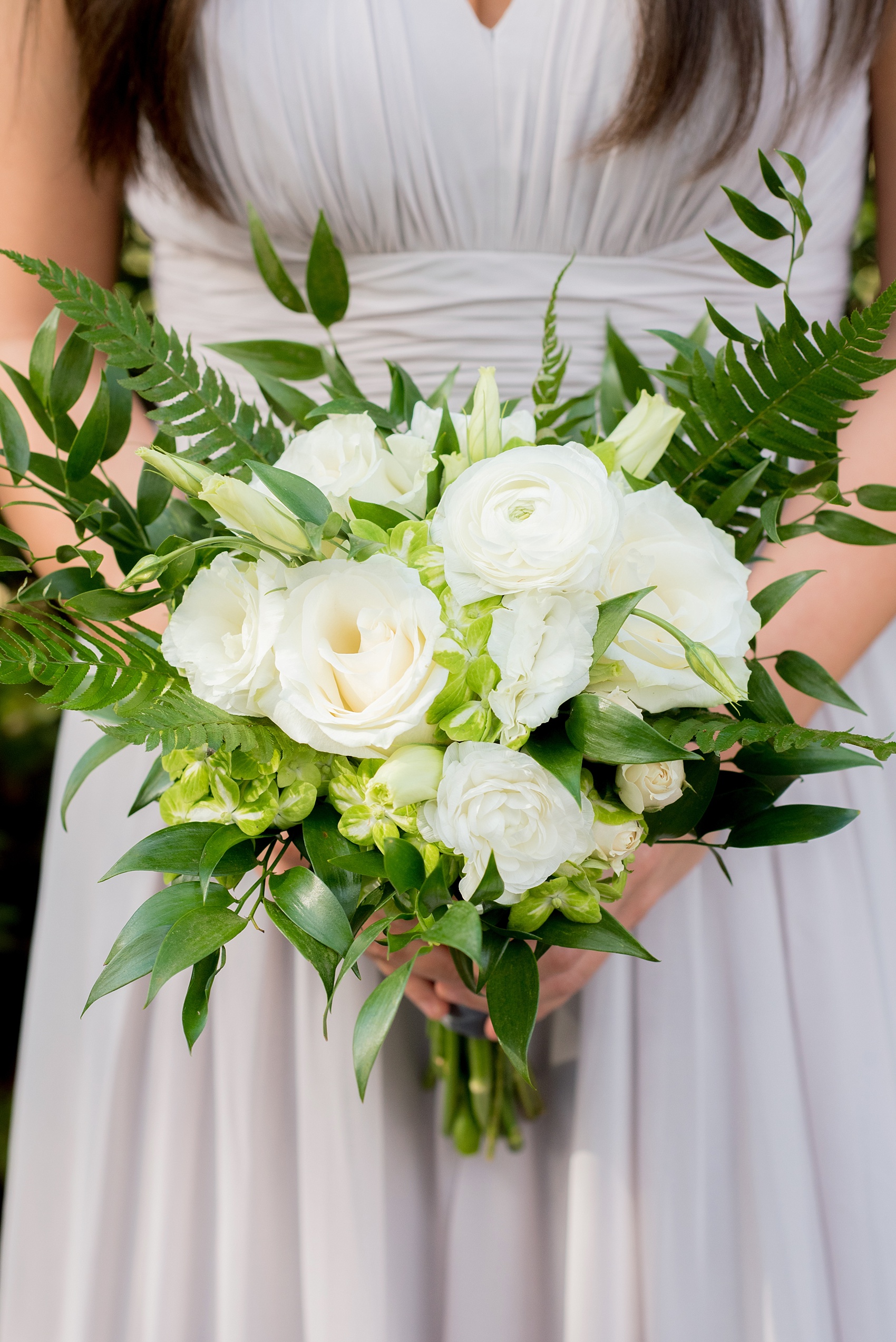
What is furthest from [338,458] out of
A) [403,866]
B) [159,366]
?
[403,866]

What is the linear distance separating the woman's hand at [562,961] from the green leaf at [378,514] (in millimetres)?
300

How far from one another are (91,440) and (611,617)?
0.34 m

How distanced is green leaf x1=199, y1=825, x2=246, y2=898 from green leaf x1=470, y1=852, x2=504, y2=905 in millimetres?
121

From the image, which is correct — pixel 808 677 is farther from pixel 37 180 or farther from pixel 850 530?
pixel 37 180

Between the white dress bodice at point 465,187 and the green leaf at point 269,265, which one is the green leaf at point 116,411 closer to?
the green leaf at point 269,265

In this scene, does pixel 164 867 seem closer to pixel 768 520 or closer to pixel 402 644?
pixel 402 644

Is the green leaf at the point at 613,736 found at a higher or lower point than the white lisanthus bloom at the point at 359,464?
lower

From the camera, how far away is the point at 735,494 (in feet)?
1.86

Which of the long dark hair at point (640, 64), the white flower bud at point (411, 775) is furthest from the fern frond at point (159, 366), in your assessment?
the long dark hair at point (640, 64)

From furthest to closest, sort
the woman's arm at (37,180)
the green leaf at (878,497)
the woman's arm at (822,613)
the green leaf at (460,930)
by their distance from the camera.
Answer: the woman's arm at (37,180), the woman's arm at (822,613), the green leaf at (878,497), the green leaf at (460,930)

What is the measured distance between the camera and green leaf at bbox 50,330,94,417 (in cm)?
58

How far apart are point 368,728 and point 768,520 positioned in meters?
0.27

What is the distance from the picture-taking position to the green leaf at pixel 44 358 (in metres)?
0.57

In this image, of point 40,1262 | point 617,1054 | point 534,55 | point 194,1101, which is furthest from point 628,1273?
point 534,55
